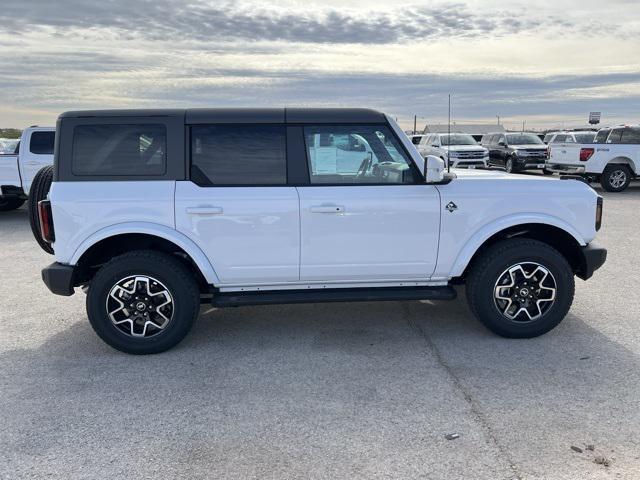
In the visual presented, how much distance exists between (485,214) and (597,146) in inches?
506

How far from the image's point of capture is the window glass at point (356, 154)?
4.39 meters

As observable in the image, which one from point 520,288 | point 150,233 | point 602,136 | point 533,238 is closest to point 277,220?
point 150,233

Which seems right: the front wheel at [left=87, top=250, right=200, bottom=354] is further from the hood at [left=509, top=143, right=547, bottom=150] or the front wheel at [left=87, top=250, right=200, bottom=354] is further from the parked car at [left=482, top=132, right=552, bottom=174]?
the hood at [left=509, top=143, right=547, bottom=150]

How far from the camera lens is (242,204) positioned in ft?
13.9

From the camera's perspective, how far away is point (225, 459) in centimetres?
294

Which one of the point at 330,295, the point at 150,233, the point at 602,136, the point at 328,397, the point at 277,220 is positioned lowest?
the point at 328,397

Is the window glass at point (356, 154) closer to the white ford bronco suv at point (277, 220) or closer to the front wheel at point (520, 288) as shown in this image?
the white ford bronco suv at point (277, 220)

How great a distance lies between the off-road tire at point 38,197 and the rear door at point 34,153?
719cm

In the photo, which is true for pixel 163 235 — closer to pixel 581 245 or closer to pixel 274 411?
pixel 274 411

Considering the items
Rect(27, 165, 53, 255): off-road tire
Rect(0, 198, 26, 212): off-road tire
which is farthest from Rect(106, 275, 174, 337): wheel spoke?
Rect(0, 198, 26, 212): off-road tire

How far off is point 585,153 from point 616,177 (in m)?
1.09

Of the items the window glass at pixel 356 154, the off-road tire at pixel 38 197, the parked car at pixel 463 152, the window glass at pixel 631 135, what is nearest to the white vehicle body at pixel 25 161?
the off-road tire at pixel 38 197

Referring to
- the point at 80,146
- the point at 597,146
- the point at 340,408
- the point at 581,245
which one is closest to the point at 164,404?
the point at 340,408

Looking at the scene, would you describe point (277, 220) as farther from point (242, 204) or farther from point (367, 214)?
point (367, 214)
